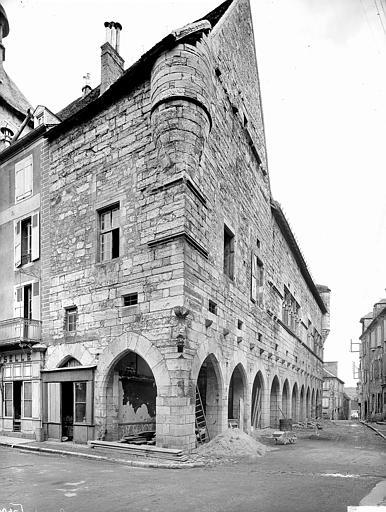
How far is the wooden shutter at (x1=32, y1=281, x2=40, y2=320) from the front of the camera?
48.4 feet

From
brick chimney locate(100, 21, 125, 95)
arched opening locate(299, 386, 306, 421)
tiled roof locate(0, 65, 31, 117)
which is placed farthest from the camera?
arched opening locate(299, 386, 306, 421)

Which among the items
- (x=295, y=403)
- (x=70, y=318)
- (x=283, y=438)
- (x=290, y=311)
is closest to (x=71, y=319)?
(x=70, y=318)

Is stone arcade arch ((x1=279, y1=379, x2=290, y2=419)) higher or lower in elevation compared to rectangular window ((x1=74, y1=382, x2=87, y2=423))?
lower

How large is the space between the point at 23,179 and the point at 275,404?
14.0 m

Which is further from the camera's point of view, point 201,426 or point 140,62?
point 201,426

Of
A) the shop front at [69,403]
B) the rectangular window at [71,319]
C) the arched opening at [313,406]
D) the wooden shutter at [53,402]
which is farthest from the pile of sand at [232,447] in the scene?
the arched opening at [313,406]

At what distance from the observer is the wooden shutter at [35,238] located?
15.0m

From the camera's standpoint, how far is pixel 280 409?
2128cm

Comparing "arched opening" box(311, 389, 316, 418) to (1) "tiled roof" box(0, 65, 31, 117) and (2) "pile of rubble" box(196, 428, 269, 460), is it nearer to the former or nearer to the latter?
(2) "pile of rubble" box(196, 428, 269, 460)

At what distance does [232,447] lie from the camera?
11.1m

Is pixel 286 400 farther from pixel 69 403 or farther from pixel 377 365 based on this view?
pixel 377 365

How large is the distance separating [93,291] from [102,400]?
2.82m

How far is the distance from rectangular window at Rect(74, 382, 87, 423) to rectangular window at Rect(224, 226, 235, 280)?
532cm

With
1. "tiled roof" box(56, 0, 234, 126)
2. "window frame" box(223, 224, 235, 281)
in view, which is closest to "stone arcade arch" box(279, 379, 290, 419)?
"window frame" box(223, 224, 235, 281)
